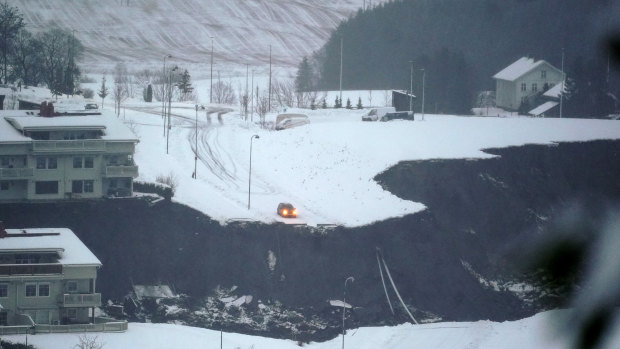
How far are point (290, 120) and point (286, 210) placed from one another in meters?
15.8

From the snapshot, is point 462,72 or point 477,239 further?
point 462,72

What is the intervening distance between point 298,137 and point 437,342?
63.1ft

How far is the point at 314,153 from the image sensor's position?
5288 cm

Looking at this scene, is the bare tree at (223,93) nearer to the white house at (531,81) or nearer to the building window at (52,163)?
the white house at (531,81)

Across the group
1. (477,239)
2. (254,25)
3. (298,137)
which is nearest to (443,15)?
(254,25)

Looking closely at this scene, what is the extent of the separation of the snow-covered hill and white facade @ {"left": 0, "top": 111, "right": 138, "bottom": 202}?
Answer: 43.9 metres

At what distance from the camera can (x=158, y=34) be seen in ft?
327

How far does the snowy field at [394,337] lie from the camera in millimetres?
34781

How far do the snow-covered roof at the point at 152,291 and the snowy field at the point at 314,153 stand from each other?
3.92 m

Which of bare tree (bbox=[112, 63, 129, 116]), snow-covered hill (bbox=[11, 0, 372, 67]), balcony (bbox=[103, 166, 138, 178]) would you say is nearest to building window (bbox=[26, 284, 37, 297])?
balcony (bbox=[103, 166, 138, 178])

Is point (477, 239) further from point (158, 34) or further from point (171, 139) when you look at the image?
point (158, 34)

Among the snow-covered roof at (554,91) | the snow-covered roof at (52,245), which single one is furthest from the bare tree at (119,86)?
the snow-covered roof at (554,91)

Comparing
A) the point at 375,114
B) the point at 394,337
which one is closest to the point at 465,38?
the point at 375,114

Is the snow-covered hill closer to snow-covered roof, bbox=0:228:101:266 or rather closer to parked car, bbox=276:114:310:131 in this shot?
parked car, bbox=276:114:310:131
